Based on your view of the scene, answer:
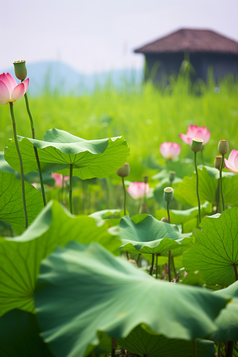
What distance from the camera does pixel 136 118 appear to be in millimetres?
3783

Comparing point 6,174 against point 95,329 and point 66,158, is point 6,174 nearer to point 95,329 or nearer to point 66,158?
point 66,158

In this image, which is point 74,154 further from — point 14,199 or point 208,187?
point 208,187

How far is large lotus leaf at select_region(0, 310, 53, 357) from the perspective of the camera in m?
0.42

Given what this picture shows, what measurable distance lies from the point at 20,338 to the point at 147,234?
16.4 inches

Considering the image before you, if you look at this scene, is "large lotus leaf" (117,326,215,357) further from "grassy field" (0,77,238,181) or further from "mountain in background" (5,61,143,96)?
"mountain in background" (5,61,143,96)

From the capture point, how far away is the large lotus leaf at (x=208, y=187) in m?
1.00

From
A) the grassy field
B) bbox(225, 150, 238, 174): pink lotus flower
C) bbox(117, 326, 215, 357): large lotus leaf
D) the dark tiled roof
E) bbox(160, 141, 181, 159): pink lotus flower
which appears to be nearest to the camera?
bbox(117, 326, 215, 357): large lotus leaf

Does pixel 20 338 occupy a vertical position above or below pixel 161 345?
above

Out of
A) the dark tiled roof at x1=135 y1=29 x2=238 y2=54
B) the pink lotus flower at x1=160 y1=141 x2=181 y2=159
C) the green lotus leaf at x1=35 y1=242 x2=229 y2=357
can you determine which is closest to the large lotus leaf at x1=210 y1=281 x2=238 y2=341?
the green lotus leaf at x1=35 y1=242 x2=229 y2=357

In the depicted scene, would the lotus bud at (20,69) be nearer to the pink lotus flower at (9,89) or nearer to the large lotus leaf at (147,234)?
the pink lotus flower at (9,89)

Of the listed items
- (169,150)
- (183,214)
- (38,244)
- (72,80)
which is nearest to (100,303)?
(38,244)

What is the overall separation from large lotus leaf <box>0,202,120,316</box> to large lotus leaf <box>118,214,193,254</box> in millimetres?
225

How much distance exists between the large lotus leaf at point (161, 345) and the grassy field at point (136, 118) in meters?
1.41

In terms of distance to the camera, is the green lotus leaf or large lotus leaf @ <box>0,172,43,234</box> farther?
large lotus leaf @ <box>0,172,43,234</box>
